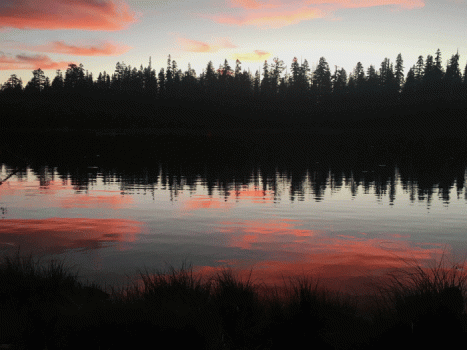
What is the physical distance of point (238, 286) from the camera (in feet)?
30.0

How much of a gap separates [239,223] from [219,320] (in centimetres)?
1322

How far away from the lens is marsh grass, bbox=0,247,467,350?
23.5 ft

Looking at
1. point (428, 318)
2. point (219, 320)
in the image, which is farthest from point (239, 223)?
point (428, 318)

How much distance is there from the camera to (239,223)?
2095cm

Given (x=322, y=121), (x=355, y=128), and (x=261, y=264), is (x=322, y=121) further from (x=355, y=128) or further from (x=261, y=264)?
(x=261, y=264)

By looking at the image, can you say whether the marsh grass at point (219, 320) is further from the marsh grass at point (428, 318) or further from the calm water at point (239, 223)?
the calm water at point (239, 223)

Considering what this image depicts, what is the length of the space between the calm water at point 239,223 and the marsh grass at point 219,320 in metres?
→ 2.72

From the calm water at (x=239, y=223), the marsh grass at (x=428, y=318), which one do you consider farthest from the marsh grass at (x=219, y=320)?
the calm water at (x=239, y=223)

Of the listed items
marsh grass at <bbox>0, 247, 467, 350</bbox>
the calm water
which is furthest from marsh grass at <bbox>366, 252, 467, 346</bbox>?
the calm water

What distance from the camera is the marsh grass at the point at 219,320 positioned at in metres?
7.17

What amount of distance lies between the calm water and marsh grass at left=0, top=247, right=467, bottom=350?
272 cm

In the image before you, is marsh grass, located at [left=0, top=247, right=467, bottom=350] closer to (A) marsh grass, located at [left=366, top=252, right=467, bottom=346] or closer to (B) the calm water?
(A) marsh grass, located at [left=366, top=252, right=467, bottom=346]

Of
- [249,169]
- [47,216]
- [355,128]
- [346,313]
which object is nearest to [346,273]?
[346,313]

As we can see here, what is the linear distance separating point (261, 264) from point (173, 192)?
19.0 metres
